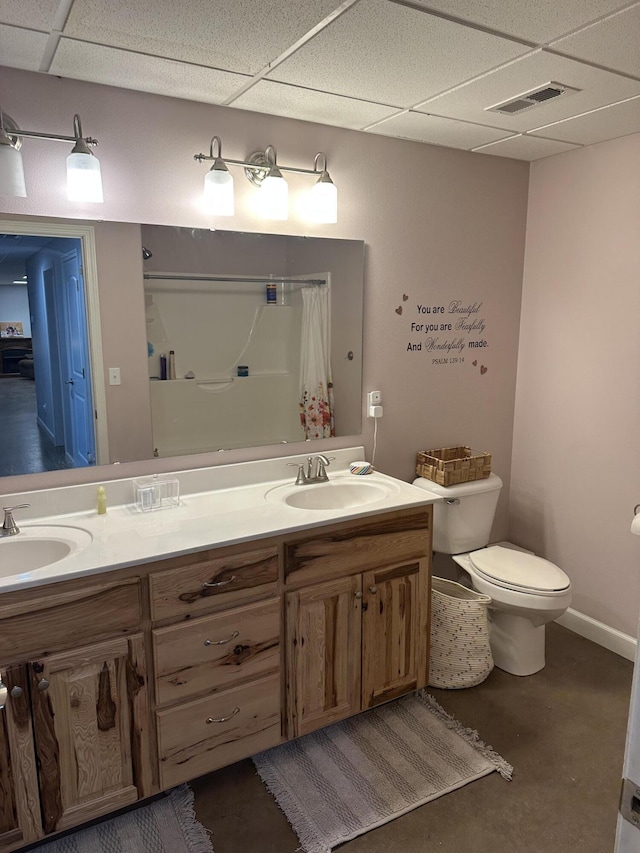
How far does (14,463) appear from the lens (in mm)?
2016

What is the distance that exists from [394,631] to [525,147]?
7.10ft

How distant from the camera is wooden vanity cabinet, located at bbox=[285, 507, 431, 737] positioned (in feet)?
6.81

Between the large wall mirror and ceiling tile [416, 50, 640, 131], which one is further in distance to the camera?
the large wall mirror

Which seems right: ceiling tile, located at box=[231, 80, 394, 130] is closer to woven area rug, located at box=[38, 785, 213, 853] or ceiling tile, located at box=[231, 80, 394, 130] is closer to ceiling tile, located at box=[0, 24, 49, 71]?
ceiling tile, located at box=[0, 24, 49, 71]

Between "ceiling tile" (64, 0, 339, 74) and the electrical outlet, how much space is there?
138cm

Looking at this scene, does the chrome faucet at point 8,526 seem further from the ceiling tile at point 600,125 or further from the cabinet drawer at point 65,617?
the ceiling tile at point 600,125

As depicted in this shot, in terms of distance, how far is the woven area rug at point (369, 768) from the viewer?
192cm

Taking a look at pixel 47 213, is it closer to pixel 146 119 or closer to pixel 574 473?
pixel 146 119

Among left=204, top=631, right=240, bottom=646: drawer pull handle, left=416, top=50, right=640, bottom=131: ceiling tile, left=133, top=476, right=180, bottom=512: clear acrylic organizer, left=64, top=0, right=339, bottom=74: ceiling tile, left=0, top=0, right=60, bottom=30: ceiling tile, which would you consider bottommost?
left=204, top=631, right=240, bottom=646: drawer pull handle

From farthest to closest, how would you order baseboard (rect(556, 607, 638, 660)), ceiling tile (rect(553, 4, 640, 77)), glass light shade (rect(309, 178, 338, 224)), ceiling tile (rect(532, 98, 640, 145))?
baseboard (rect(556, 607, 638, 660)), glass light shade (rect(309, 178, 338, 224)), ceiling tile (rect(532, 98, 640, 145)), ceiling tile (rect(553, 4, 640, 77))

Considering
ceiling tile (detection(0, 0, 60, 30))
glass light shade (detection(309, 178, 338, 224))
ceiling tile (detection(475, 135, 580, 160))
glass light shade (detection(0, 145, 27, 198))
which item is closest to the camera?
ceiling tile (detection(0, 0, 60, 30))

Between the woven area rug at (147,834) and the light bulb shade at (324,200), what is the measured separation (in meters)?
2.11

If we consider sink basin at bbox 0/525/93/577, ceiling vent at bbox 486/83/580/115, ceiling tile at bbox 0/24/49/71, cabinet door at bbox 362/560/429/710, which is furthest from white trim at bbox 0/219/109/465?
ceiling vent at bbox 486/83/580/115

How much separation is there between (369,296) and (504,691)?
1752 mm
